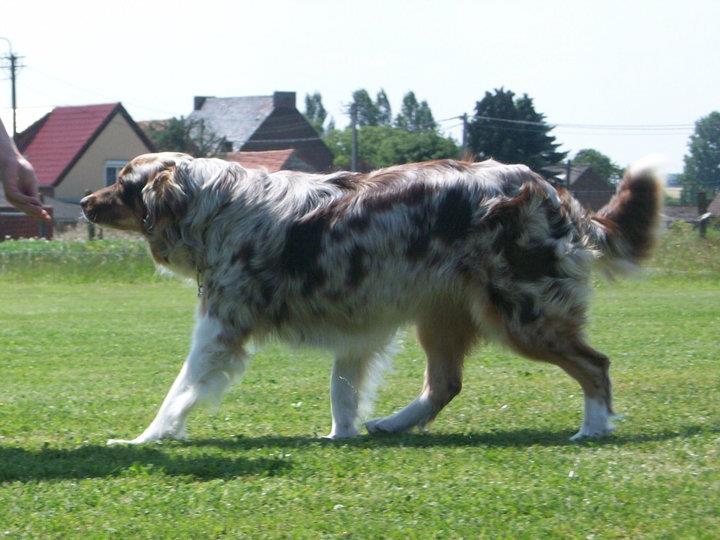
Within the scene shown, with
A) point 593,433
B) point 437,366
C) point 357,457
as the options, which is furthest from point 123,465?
point 593,433

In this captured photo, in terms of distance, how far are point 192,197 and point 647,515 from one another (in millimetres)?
3689

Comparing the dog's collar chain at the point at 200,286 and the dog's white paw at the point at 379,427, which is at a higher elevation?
the dog's collar chain at the point at 200,286

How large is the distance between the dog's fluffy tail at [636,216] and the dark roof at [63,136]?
176ft

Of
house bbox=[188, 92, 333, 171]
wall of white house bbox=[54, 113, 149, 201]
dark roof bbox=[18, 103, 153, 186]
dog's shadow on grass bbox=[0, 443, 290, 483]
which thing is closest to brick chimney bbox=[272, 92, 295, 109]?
house bbox=[188, 92, 333, 171]

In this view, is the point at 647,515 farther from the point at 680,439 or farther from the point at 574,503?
the point at 680,439

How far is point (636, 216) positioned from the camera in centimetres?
771

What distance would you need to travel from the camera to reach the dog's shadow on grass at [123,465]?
19.4 feet

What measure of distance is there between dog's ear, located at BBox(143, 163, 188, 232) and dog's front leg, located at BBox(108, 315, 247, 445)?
2.35 feet

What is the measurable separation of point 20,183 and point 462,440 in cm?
298

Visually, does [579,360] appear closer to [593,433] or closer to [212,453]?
[593,433]

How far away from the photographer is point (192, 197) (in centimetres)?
755

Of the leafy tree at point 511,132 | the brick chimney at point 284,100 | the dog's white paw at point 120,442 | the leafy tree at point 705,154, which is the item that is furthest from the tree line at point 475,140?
the dog's white paw at point 120,442

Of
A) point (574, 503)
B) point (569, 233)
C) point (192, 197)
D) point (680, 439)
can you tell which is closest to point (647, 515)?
point (574, 503)

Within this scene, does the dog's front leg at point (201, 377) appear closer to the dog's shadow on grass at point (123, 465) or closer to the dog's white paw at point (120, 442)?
the dog's white paw at point (120, 442)
